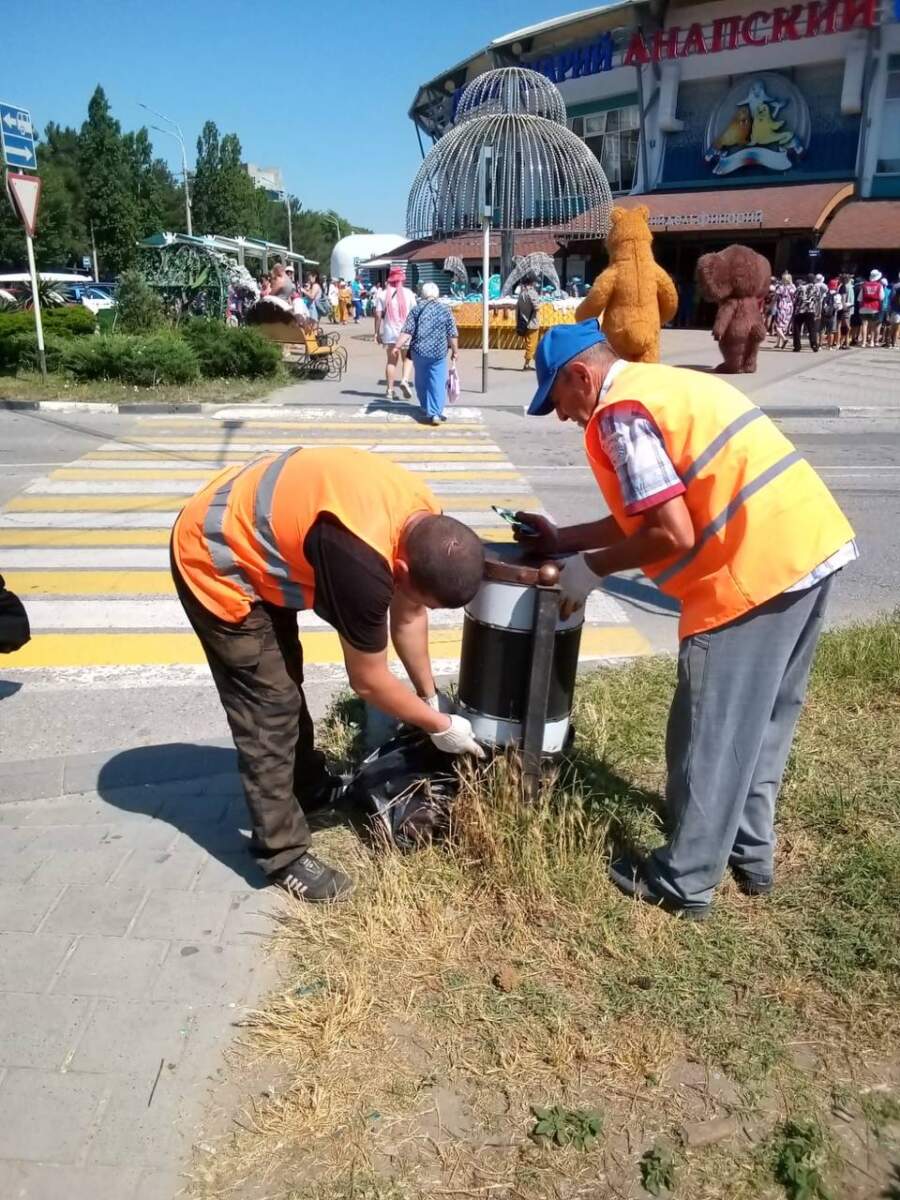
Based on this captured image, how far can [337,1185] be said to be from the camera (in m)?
2.06

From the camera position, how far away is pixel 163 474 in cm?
937

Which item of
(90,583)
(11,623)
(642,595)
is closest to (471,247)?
(642,595)

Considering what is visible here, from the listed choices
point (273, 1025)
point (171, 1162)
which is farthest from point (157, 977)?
point (171, 1162)

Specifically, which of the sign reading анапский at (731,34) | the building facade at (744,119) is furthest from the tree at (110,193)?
the sign reading анапский at (731,34)

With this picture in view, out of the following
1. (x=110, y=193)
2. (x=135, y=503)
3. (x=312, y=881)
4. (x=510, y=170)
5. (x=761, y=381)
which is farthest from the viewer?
(x=110, y=193)

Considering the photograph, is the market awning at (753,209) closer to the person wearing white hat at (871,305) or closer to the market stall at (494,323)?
the person wearing white hat at (871,305)

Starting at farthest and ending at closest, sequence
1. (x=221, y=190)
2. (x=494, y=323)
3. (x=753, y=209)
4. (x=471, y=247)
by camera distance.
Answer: (x=221, y=190) < (x=471, y=247) < (x=753, y=209) < (x=494, y=323)

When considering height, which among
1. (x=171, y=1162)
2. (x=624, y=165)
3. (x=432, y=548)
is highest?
(x=624, y=165)

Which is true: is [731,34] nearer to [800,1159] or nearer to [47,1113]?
[800,1159]

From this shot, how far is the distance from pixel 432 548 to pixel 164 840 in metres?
1.68

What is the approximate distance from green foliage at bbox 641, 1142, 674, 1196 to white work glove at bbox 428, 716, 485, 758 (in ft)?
3.89

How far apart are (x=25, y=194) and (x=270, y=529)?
1318 cm

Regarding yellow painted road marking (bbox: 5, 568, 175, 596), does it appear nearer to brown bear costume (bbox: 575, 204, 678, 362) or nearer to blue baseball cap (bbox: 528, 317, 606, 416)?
blue baseball cap (bbox: 528, 317, 606, 416)

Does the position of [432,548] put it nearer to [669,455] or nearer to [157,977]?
[669,455]
